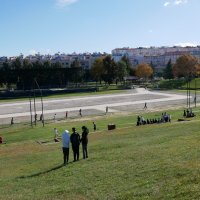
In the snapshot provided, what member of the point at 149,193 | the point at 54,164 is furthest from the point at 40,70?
the point at 149,193

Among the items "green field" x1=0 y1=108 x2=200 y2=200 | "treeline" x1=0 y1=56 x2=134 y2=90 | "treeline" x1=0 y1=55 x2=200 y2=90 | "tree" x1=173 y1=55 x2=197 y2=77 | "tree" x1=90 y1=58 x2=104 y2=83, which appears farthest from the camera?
"tree" x1=173 y1=55 x2=197 y2=77

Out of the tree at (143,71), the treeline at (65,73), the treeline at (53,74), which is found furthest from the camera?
the tree at (143,71)

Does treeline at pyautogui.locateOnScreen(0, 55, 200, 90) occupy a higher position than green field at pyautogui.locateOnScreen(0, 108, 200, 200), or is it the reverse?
treeline at pyautogui.locateOnScreen(0, 55, 200, 90)

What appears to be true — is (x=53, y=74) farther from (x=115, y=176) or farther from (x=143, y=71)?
(x=115, y=176)

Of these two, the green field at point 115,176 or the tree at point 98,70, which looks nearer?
the green field at point 115,176

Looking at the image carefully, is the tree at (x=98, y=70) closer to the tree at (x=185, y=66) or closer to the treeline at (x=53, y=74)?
the treeline at (x=53, y=74)

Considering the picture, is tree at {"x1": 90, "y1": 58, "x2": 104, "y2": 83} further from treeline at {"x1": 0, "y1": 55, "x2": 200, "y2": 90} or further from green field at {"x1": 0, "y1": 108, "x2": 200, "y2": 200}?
green field at {"x1": 0, "y1": 108, "x2": 200, "y2": 200}

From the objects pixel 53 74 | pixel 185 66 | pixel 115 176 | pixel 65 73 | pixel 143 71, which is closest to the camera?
pixel 115 176

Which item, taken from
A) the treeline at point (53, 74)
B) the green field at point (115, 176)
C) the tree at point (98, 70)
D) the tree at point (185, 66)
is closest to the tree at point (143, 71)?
the tree at point (185, 66)

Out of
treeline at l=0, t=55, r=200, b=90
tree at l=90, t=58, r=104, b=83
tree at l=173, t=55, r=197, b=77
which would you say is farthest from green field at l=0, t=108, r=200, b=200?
tree at l=173, t=55, r=197, b=77

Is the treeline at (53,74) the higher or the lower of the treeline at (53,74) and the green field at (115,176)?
the higher

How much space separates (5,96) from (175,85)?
48.2 m

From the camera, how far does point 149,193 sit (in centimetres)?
1113

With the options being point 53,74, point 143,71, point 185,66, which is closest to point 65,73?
point 53,74
